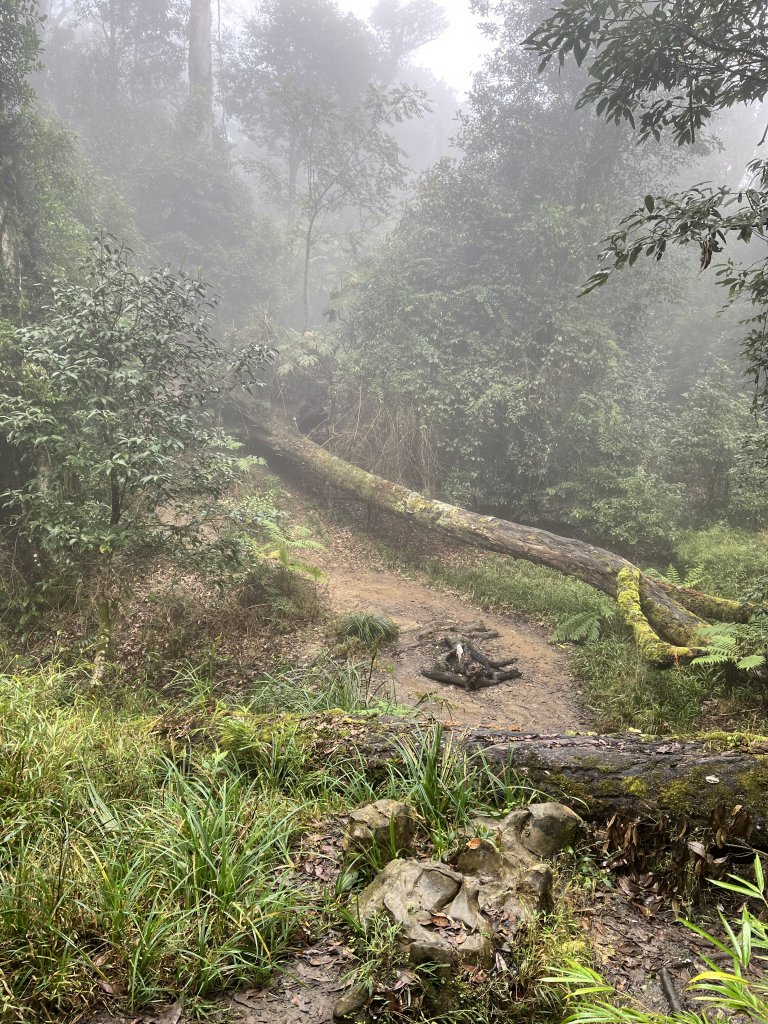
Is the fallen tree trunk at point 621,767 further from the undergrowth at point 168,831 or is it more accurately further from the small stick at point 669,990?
the small stick at point 669,990

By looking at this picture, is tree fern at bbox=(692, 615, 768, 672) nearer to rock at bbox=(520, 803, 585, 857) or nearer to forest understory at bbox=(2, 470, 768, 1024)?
forest understory at bbox=(2, 470, 768, 1024)

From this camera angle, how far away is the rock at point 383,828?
3287 mm

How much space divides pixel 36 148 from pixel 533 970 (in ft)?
40.8

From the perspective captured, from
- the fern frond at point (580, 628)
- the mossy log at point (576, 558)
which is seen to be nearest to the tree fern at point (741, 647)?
the mossy log at point (576, 558)

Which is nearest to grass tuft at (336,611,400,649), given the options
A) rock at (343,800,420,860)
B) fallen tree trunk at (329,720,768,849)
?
fallen tree trunk at (329,720,768,849)

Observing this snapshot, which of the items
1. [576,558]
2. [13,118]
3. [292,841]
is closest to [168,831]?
[292,841]

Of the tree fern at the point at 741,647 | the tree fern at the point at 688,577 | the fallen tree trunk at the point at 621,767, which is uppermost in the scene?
the tree fern at the point at 688,577

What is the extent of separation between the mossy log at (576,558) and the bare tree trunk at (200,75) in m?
17.5

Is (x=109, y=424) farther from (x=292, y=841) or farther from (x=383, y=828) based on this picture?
(x=383, y=828)

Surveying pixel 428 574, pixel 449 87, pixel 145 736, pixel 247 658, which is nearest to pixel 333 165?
pixel 428 574

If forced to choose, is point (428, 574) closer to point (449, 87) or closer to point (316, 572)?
point (316, 572)

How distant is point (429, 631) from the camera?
8812 millimetres

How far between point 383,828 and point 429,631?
5494mm

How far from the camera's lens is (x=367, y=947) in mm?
2652
